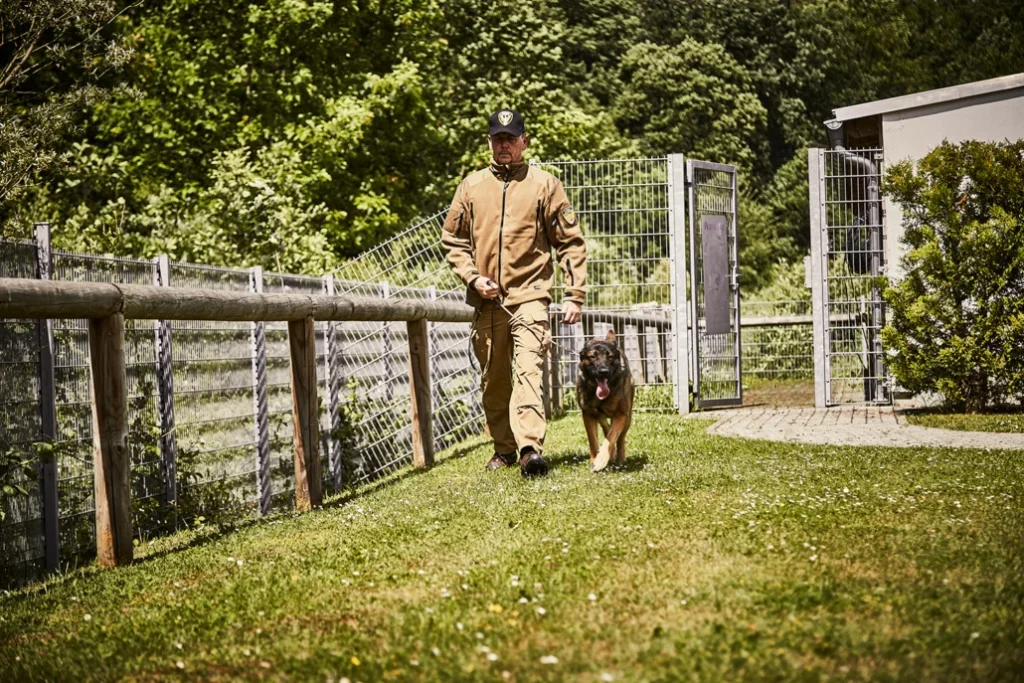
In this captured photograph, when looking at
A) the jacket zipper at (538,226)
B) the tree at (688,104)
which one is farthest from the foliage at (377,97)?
the jacket zipper at (538,226)

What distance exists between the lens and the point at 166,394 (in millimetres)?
7945

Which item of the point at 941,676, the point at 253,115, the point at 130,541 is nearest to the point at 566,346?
the point at 130,541

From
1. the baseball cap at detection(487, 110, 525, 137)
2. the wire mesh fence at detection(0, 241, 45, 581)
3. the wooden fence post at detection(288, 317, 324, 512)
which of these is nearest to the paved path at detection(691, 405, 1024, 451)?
the baseball cap at detection(487, 110, 525, 137)

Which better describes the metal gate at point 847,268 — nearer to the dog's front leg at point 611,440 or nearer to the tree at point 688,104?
the dog's front leg at point 611,440

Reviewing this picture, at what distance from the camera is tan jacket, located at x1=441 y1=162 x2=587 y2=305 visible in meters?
8.30

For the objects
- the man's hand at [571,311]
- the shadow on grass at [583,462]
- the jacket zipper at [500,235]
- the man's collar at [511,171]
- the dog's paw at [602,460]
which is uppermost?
the man's collar at [511,171]

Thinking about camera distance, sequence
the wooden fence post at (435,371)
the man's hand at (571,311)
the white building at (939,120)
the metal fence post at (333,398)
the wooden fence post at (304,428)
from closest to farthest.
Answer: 1. the wooden fence post at (304,428)
2. the man's hand at (571,311)
3. the metal fence post at (333,398)
4. the wooden fence post at (435,371)
5. the white building at (939,120)

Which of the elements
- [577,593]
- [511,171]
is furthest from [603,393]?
[577,593]

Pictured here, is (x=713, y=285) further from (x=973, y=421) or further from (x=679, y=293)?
(x=973, y=421)

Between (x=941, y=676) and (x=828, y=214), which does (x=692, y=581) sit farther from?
(x=828, y=214)

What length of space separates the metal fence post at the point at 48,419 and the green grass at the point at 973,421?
8.32 meters

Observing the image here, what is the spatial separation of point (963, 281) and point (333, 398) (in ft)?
22.8

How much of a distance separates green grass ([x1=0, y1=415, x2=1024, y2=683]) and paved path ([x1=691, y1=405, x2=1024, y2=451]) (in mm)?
3284

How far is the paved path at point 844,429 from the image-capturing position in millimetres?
10203
